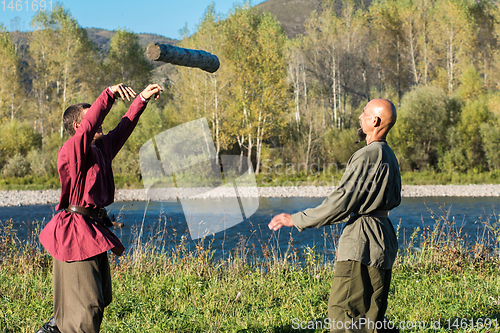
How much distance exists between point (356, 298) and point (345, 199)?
62 cm

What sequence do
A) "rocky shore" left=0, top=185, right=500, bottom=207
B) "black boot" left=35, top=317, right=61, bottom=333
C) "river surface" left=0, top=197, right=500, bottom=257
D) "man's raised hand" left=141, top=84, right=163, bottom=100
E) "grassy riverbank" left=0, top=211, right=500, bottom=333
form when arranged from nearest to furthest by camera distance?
"black boot" left=35, top=317, right=61, bottom=333 → "man's raised hand" left=141, top=84, right=163, bottom=100 → "grassy riverbank" left=0, top=211, right=500, bottom=333 → "river surface" left=0, top=197, right=500, bottom=257 → "rocky shore" left=0, top=185, right=500, bottom=207

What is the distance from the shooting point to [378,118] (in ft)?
9.32

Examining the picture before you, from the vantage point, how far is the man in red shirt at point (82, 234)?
269cm

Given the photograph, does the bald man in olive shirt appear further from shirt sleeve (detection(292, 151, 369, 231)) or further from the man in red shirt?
the man in red shirt

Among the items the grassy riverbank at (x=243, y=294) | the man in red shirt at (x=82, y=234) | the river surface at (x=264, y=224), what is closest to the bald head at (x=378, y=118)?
the man in red shirt at (x=82, y=234)

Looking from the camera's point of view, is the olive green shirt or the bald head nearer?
the olive green shirt

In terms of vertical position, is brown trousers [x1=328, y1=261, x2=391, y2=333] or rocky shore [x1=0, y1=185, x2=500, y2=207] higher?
brown trousers [x1=328, y1=261, x2=391, y2=333]

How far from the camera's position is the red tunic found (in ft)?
8.82

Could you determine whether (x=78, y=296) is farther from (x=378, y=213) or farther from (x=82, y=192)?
(x=378, y=213)

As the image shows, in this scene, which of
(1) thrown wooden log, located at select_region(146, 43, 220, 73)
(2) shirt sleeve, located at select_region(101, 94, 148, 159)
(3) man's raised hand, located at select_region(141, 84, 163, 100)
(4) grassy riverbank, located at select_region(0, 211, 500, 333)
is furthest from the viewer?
(4) grassy riverbank, located at select_region(0, 211, 500, 333)

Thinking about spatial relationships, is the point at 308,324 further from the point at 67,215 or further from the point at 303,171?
the point at 303,171

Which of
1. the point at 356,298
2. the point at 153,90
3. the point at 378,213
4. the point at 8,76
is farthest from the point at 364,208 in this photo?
the point at 8,76

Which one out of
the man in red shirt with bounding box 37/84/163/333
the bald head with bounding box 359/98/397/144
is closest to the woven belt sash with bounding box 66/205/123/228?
the man in red shirt with bounding box 37/84/163/333

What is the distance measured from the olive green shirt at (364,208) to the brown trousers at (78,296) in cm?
133
